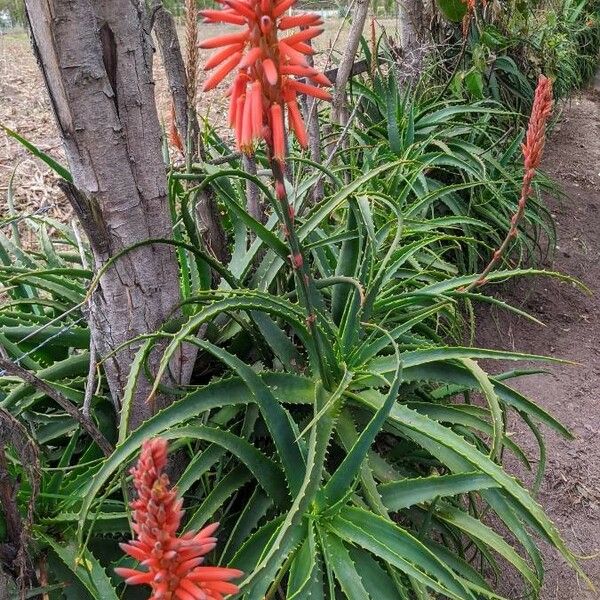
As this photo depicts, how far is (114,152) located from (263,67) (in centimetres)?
55

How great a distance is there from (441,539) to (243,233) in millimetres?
1031

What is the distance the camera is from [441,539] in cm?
173

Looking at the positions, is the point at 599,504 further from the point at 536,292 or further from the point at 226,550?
the point at 226,550

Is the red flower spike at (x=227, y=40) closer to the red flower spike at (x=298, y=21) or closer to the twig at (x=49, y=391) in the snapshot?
the red flower spike at (x=298, y=21)

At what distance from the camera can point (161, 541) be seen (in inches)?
18.3

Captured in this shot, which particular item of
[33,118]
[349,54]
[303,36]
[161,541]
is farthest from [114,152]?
[33,118]

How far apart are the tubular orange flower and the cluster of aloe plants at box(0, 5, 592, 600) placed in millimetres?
449

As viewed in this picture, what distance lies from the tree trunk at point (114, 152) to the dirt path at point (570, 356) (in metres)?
1.17

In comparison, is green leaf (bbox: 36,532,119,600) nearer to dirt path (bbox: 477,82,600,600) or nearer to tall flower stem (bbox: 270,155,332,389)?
tall flower stem (bbox: 270,155,332,389)

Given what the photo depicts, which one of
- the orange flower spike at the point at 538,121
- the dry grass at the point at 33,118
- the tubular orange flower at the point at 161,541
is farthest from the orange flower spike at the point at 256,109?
the dry grass at the point at 33,118

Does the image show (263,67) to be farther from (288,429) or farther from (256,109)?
(288,429)

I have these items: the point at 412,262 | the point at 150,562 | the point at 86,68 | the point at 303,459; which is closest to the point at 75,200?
the point at 86,68

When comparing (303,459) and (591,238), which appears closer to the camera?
(303,459)

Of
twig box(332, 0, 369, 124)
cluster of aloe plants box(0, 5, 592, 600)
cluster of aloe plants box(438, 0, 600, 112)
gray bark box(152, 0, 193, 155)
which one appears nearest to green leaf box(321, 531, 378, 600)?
cluster of aloe plants box(0, 5, 592, 600)
